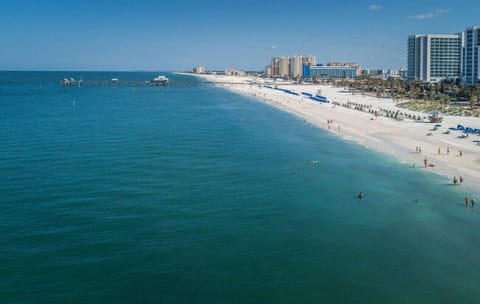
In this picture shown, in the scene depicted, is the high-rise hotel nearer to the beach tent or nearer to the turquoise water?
the beach tent

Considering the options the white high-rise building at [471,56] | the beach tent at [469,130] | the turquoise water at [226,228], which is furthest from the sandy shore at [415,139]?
the white high-rise building at [471,56]

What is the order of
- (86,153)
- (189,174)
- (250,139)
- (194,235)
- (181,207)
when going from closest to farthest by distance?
(194,235), (181,207), (189,174), (86,153), (250,139)

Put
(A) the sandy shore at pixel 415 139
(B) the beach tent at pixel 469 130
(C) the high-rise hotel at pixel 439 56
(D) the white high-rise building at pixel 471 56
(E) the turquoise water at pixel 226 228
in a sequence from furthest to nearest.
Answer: (C) the high-rise hotel at pixel 439 56 → (D) the white high-rise building at pixel 471 56 → (B) the beach tent at pixel 469 130 → (A) the sandy shore at pixel 415 139 → (E) the turquoise water at pixel 226 228

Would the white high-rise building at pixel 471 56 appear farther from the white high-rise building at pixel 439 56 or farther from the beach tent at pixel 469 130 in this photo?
the beach tent at pixel 469 130

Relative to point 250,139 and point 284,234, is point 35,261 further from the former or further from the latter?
point 250,139

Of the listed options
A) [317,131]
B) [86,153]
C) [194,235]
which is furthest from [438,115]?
[194,235]
